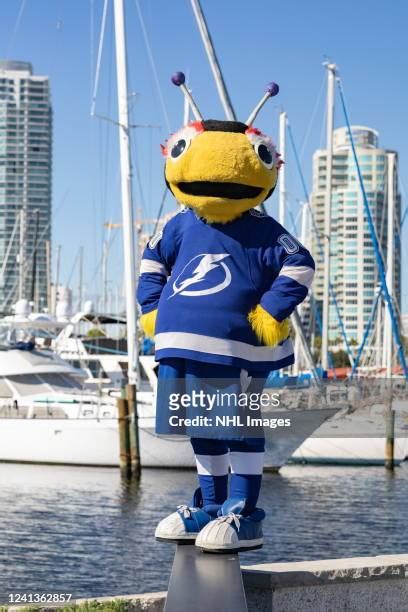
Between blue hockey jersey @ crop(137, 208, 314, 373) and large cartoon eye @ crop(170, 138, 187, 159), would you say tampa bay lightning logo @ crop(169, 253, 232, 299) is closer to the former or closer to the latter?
→ blue hockey jersey @ crop(137, 208, 314, 373)

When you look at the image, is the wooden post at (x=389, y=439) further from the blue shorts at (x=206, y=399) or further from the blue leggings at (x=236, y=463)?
the blue shorts at (x=206, y=399)

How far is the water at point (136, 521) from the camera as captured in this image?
1389cm

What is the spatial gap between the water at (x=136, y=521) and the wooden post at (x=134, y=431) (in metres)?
0.38

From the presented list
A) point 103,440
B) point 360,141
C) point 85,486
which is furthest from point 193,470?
point 360,141

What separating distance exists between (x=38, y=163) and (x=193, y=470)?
14002 centimetres

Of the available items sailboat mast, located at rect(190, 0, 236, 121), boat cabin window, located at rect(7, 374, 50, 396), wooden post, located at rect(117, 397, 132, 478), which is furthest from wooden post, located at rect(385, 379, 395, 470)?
sailboat mast, located at rect(190, 0, 236, 121)

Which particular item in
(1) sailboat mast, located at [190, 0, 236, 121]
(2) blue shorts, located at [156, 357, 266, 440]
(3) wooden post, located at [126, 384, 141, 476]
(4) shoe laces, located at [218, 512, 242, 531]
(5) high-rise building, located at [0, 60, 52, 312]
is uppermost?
(5) high-rise building, located at [0, 60, 52, 312]

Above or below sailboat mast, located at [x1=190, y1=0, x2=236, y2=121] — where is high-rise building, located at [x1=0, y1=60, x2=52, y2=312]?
above

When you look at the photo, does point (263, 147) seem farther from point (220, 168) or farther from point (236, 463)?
point (236, 463)

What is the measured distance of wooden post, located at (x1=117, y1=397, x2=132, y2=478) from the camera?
79.0ft

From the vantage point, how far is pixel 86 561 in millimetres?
14578

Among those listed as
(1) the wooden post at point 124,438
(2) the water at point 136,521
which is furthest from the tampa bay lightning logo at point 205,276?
(1) the wooden post at point 124,438

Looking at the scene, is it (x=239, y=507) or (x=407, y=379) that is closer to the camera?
(x=239, y=507)

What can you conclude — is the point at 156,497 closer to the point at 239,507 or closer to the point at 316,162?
the point at 239,507
